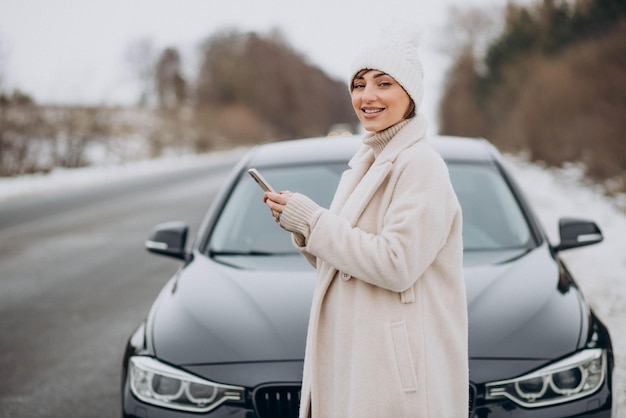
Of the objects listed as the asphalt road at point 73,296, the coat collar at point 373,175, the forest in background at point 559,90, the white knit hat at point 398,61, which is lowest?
the asphalt road at point 73,296

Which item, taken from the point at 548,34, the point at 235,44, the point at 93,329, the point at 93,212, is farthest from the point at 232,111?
the point at 93,329

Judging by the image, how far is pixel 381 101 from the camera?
1.82 m

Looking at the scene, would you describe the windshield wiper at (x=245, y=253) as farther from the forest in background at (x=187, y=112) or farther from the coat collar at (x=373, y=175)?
the forest in background at (x=187, y=112)

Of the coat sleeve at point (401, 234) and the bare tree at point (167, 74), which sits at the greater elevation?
the bare tree at point (167, 74)

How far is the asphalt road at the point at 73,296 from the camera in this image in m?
4.16

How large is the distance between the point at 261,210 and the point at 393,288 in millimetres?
2238

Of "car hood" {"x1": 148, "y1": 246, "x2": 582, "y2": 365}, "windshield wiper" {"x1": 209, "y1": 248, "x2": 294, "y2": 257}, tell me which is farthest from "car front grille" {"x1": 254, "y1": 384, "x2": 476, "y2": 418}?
"windshield wiper" {"x1": 209, "y1": 248, "x2": 294, "y2": 257}

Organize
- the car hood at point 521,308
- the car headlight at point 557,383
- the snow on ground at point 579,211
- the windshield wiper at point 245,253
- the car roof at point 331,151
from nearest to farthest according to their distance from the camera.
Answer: the car headlight at point 557,383, the car hood at point 521,308, the windshield wiper at point 245,253, the car roof at point 331,151, the snow on ground at point 579,211

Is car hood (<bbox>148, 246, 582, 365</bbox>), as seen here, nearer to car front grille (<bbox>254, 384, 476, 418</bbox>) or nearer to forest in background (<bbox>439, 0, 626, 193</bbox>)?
car front grille (<bbox>254, 384, 476, 418</bbox>)

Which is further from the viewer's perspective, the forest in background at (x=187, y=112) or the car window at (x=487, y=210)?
the forest in background at (x=187, y=112)

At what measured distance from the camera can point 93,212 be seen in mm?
13531

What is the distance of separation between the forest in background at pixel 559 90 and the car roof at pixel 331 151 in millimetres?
9550

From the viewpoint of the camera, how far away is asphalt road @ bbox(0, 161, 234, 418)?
416 cm

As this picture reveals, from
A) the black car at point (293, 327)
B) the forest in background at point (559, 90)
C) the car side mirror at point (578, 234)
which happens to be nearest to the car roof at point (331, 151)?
the black car at point (293, 327)
